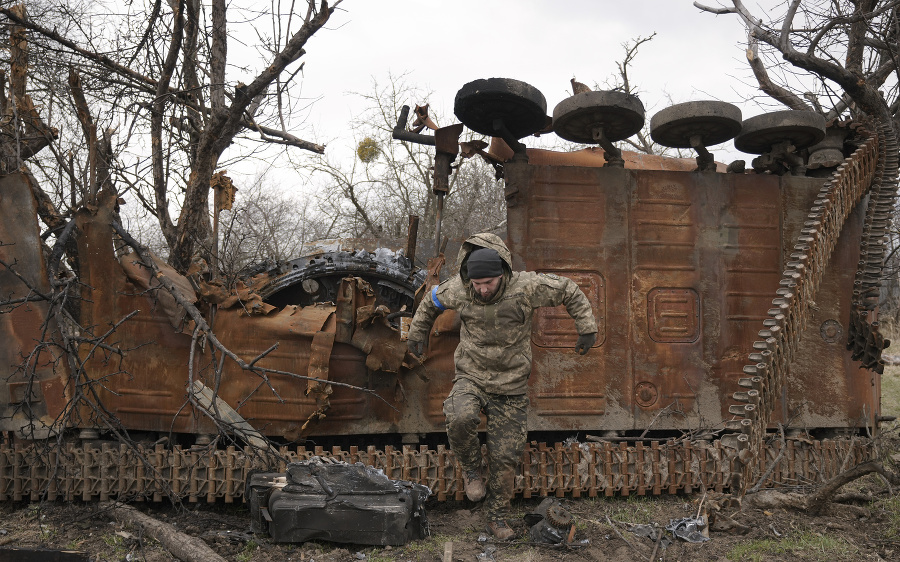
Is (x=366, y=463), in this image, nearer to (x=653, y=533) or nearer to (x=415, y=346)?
(x=415, y=346)

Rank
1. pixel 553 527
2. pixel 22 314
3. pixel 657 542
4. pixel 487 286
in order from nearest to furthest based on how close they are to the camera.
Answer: pixel 657 542 → pixel 553 527 → pixel 487 286 → pixel 22 314

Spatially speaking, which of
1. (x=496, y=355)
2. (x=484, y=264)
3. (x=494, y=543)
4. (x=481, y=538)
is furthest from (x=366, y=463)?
(x=484, y=264)

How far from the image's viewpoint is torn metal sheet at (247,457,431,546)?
14.2ft

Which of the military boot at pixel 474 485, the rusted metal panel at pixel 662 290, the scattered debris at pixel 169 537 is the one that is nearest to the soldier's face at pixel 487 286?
the rusted metal panel at pixel 662 290

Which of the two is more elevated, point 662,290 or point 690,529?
point 662,290

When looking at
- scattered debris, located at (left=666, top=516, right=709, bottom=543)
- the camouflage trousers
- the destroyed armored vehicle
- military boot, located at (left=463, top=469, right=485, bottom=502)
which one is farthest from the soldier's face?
scattered debris, located at (left=666, top=516, right=709, bottom=543)

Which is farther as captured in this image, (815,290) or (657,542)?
(815,290)

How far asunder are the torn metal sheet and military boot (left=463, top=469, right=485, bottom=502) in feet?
1.31

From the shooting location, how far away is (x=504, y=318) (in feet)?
16.0

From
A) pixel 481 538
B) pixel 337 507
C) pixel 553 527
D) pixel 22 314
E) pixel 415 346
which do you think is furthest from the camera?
pixel 22 314

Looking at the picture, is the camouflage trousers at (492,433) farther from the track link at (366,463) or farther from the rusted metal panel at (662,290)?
the rusted metal panel at (662,290)

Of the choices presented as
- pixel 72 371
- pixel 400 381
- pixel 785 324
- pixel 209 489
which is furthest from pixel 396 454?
pixel 785 324

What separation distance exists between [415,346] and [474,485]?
110 centimetres

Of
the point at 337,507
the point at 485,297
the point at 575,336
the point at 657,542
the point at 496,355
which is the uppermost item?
the point at 485,297
